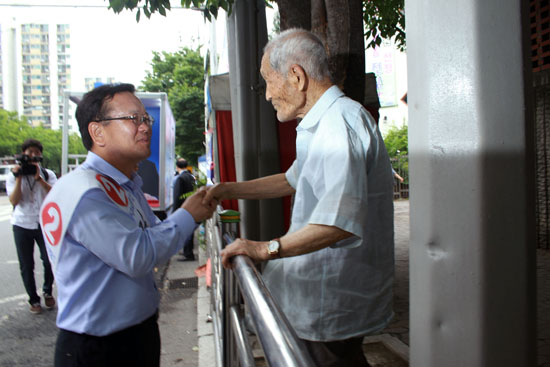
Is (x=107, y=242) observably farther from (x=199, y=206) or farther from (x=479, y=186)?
(x=479, y=186)

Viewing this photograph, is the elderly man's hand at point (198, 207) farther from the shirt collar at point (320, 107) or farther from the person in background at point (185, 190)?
the person in background at point (185, 190)

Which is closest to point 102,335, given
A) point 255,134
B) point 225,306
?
point 225,306

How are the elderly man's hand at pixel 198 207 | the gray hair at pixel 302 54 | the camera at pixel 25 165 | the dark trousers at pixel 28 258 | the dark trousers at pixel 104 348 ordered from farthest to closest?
the camera at pixel 25 165 → the dark trousers at pixel 28 258 → the elderly man's hand at pixel 198 207 → the gray hair at pixel 302 54 → the dark trousers at pixel 104 348

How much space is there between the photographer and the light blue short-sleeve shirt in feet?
14.4

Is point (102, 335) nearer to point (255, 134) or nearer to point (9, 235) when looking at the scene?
point (255, 134)

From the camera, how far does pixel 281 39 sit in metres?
1.66

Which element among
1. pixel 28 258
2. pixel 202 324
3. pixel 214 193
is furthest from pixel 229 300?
pixel 28 258

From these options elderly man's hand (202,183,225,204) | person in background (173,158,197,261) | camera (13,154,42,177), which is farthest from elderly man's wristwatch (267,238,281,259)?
person in background (173,158,197,261)

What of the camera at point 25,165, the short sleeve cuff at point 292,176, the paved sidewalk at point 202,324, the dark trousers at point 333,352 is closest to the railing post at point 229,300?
the short sleeve cuff at point 292,176

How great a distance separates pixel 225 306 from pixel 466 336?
1560mm

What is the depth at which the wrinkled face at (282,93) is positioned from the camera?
65.9 inches

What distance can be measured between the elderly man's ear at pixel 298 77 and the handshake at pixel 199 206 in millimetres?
605

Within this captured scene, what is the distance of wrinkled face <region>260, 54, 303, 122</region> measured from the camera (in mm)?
1673

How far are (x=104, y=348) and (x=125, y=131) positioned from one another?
0.77 m
